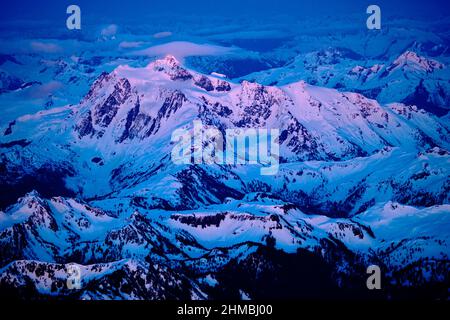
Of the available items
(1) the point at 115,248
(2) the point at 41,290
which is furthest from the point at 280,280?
(2) the point at 41,290

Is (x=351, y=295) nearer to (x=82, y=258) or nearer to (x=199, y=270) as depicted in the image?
(x=199, y=270)

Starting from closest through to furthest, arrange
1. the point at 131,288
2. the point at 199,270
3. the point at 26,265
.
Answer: the point at 131,288
the point at 26,265
the point at 199,270
